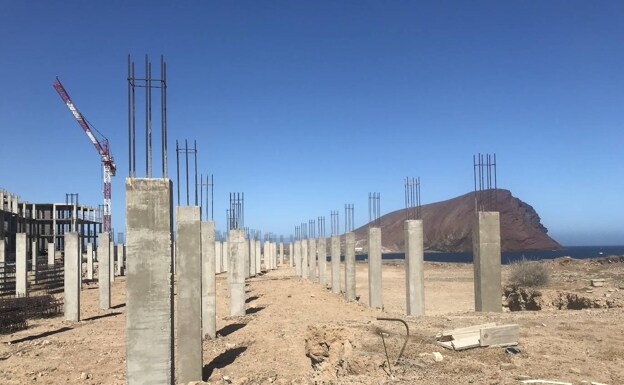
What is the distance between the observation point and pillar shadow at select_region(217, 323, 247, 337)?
12.2 meters

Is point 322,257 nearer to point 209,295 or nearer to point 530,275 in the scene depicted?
point 530,275

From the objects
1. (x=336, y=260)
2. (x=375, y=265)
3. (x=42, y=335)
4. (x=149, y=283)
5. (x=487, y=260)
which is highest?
(x=149, y=283)

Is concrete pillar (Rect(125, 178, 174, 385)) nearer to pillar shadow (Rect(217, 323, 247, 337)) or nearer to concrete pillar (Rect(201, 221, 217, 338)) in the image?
concrete pillar (Rect(201, 221, 217, 338))

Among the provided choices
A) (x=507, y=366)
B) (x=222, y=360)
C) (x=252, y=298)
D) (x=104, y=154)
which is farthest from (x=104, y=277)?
(x=104, y=154)

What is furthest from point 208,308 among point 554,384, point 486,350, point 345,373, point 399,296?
point 399,296

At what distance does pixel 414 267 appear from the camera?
1305cm

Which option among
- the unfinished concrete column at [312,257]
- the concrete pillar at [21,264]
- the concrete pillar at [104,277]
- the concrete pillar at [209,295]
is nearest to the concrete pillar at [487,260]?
the concrete pillar at [209,295]

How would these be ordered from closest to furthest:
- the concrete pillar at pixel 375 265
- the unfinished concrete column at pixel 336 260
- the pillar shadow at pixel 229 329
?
the pillar shadow at pixel 229 329
the concrete pillar at pixel 375 265
the unfinished concrete column at pixel 336 260

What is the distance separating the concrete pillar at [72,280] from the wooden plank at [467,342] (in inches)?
451

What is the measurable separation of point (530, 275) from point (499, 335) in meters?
13.0

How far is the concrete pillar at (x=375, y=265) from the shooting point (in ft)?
53.2

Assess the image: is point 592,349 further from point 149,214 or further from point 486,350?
point 149,214

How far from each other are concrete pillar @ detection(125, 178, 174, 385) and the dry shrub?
1628 cm

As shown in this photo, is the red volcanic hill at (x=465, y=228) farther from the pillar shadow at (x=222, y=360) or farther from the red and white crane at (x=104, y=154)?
the pillar shadow at (x=222, y=360)
